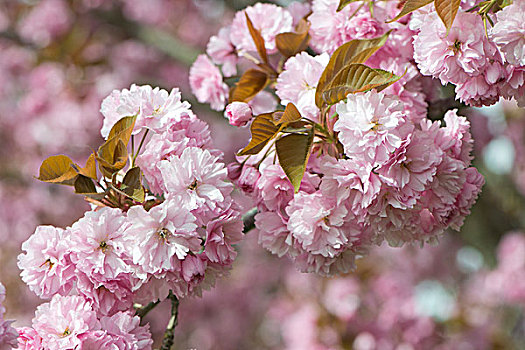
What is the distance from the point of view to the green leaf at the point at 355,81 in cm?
95

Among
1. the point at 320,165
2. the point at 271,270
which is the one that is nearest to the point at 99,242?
the point at 320,165

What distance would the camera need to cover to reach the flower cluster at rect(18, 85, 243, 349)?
91 cm

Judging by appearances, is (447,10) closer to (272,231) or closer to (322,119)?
(322,119)

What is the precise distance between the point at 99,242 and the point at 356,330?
2094 mm

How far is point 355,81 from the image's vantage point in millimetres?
976

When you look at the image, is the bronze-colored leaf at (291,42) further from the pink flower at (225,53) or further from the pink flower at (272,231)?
the pink flower at (272,231)

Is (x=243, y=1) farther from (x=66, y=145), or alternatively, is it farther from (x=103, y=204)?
(x=103, y=204)

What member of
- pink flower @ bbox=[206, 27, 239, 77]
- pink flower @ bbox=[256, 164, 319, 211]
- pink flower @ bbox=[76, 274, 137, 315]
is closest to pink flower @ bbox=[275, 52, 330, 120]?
pink flower @ bbox=[256, 164, 319, 211]

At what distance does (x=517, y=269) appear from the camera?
338cm

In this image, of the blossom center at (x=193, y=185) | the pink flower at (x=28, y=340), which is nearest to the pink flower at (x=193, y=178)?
the blossom center at (x=193, y=185)

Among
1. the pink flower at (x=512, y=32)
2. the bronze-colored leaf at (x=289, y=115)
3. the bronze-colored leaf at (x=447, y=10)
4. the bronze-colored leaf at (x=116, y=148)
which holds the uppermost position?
the bronze-colored leaf at (x=447, y=10)

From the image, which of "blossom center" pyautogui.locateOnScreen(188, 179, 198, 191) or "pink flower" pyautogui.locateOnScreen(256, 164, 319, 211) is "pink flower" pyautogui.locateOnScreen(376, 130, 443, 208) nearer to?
"pink flower" pyautogui.locateOnScreen(256, 164, 319, 211)

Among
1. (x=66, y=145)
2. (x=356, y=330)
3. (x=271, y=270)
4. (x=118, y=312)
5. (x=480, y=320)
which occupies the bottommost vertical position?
(x=271, y=270)

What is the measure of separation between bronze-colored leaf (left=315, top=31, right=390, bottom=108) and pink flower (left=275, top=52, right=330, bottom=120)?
0.12 ft
